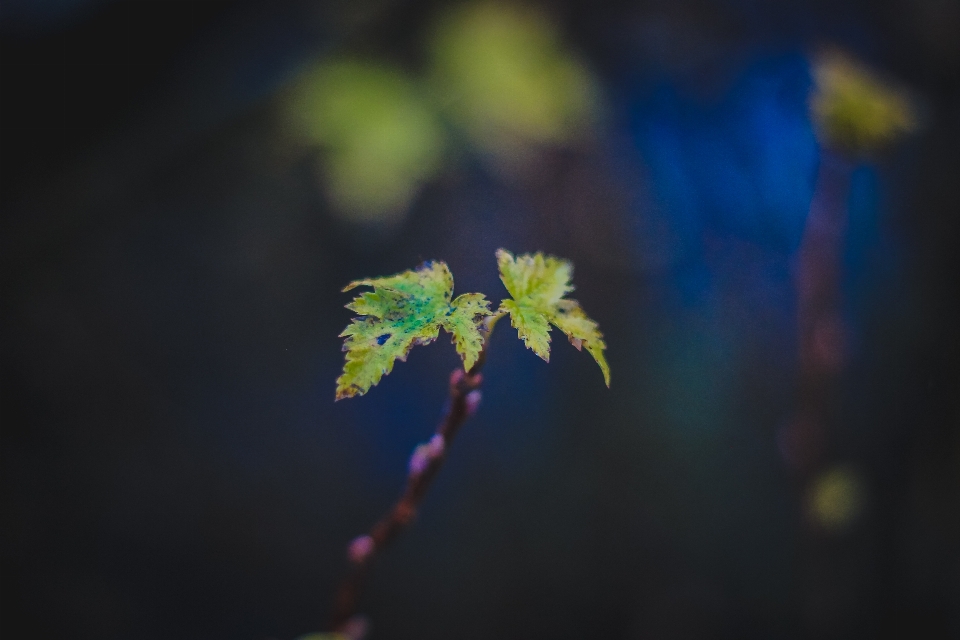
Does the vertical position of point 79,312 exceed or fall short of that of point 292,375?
it exceeds it

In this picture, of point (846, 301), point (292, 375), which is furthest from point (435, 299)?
point (846, 301)

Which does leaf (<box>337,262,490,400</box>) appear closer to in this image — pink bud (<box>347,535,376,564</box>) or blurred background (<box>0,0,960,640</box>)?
pink bud (<box>347,535,376,564</box>)

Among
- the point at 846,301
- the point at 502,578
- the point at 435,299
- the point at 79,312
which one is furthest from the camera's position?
the point at 502,578

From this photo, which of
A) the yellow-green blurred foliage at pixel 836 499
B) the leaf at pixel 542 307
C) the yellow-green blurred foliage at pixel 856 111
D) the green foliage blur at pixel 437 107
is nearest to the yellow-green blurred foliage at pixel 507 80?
the green foliage blur at pixel 437 107

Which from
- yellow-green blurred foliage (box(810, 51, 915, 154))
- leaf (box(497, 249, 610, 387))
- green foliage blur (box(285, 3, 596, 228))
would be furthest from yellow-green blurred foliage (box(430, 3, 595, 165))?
leaf (box(497, 249, 610, 387))

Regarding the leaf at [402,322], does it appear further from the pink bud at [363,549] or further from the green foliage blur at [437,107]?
the green foliage blur at [437,107]

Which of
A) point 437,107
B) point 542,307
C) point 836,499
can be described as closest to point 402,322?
point 542,307

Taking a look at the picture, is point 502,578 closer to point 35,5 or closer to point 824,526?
point 824,526
